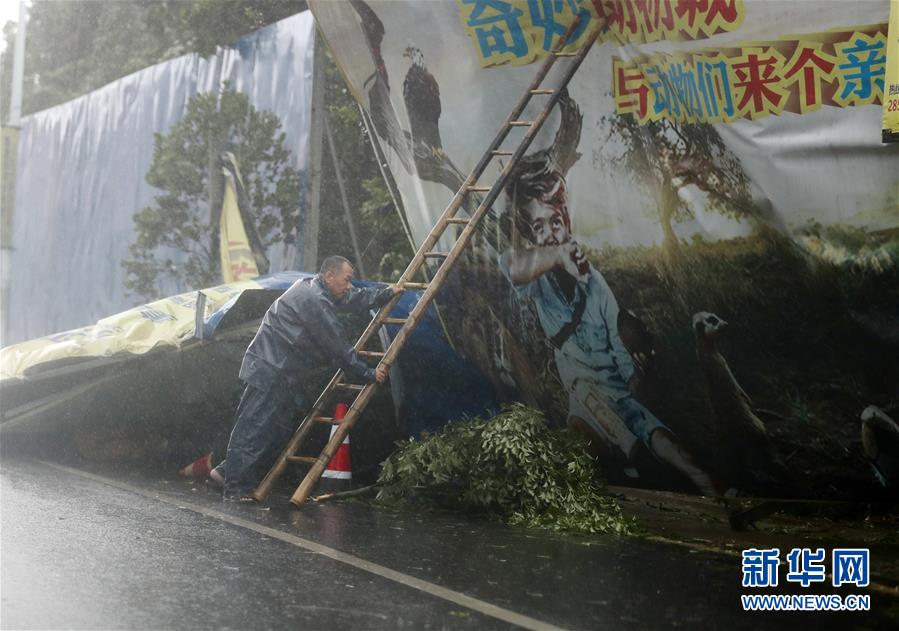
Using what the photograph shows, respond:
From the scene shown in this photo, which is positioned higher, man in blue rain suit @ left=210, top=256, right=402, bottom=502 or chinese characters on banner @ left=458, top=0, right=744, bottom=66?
chinese characters on banner @ left=458, top=0, right=744, bottom=66

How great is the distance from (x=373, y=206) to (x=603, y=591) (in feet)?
29.0

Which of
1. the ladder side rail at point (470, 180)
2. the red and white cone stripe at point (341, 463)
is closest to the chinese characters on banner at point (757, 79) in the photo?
the ladder side rail at point (470, 180)

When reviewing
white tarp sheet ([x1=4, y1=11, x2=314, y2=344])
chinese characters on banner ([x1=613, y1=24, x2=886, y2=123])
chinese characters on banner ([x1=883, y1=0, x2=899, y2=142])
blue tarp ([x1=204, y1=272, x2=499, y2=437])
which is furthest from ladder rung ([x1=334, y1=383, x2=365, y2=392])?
white tarp sheet ([x1=4, y1=11, x2=314, y2=344])

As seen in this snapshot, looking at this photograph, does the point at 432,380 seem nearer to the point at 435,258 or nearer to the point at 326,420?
the point at 435,258

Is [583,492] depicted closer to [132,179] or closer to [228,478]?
[228,478]

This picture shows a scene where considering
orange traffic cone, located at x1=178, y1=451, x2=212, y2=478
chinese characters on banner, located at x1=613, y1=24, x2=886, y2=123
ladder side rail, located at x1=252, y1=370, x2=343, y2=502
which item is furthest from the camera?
orange traffic cone, located at x1=178, y1=451, x2=212, y2=478

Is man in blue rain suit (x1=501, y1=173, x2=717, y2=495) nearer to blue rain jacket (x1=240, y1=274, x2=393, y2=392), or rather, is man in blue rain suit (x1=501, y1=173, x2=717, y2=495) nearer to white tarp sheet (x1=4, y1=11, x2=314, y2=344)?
blue rain jacket (x1=240, y1=274, x2=393, y2=392)

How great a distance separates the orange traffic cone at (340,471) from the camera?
967 centimetres

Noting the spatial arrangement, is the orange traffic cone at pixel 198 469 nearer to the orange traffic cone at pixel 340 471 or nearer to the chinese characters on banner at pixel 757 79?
the orange traffic cone at pixel 340 471

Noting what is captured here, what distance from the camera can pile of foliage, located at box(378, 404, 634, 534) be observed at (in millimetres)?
8414

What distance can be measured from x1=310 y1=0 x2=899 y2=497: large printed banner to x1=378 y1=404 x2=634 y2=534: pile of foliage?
0.61 meters

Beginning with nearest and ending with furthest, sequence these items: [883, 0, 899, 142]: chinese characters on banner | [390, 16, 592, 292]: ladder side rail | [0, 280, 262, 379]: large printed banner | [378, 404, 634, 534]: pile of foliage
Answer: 1. [883, 0, 899, 142]: chinese characters on banner
2. [378, 404, 634, 534]: pile of foliage
3. [390, 16, 592, 292]: ladder side rail
4. [0, 280, 262, 379]: large printed banner

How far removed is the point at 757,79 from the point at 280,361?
4343 mm

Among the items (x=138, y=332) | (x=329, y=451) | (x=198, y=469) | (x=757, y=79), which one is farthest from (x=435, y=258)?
(x=757, y=79)
